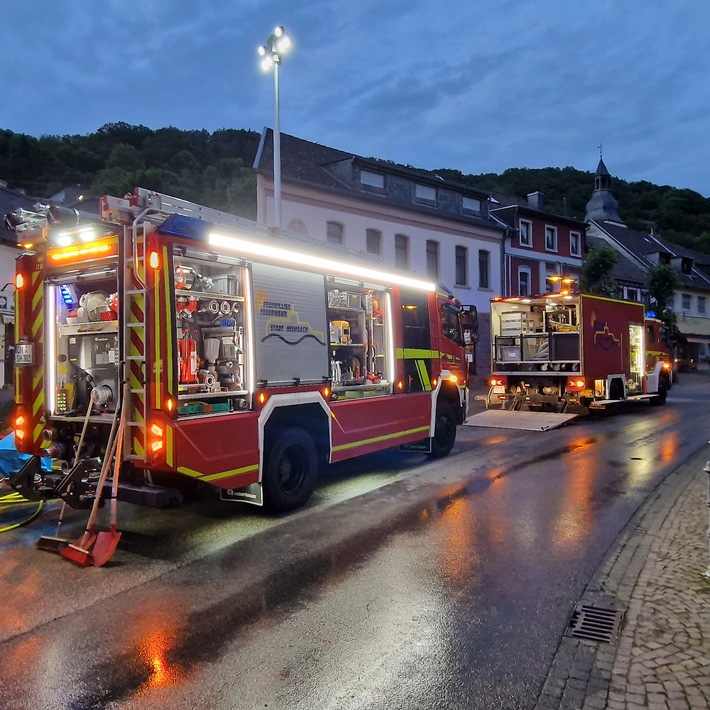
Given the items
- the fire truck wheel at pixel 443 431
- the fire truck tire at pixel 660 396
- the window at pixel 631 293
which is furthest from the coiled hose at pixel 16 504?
the window at pixel 631 293

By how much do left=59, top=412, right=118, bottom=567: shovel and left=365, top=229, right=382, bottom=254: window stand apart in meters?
20.3

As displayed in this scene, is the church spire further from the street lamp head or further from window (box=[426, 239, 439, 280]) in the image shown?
the street lamp head

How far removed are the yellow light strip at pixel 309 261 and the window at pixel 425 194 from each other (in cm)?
1890

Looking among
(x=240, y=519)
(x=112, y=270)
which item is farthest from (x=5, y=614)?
(x=112, y=270)

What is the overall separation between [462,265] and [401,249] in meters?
3.99

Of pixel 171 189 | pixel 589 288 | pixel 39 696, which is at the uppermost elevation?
pixel 171 189

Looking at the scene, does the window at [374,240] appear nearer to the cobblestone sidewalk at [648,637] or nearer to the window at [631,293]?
the cobblestone sidewalk at [648,637]

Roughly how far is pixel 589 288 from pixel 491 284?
5.06m

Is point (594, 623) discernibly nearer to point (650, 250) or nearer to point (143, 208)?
point (143, 208)

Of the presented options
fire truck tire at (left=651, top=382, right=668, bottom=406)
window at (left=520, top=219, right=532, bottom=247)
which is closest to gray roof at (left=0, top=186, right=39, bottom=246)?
fire truck tire at (left=651, top=382, right=668, bottom=406)

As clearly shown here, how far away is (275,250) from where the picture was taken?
6.97 m

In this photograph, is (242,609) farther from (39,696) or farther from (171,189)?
(171,189)

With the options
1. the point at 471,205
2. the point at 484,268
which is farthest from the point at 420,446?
the point at 471,205

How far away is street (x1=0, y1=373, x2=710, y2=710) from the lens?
3.57 m
